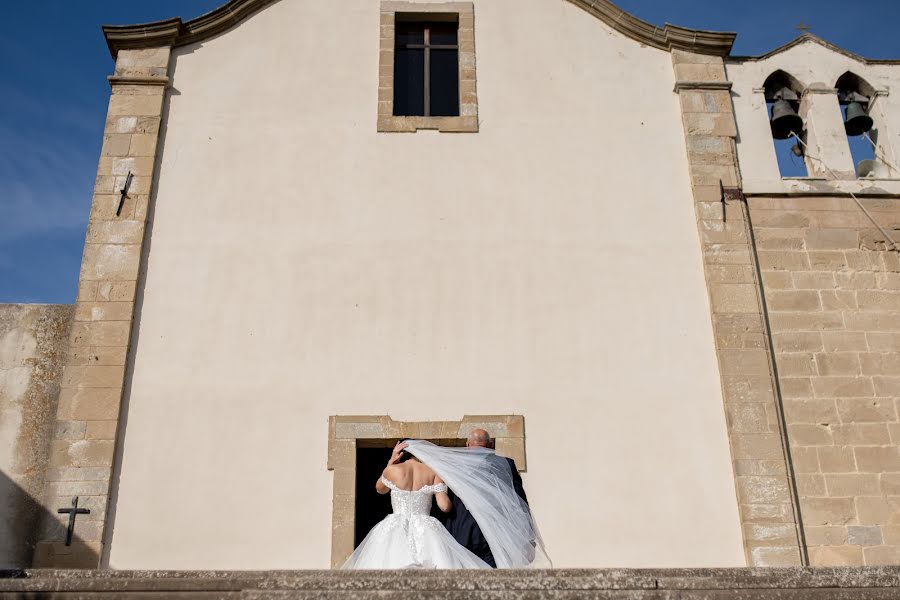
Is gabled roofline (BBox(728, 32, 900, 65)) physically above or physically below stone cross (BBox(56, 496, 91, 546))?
above

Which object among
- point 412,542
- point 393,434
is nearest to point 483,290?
point 393,434

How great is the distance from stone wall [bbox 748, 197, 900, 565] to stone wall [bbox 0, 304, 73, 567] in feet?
18.5

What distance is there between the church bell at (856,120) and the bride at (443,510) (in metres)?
4.96

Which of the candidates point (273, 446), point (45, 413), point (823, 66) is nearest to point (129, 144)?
point (45, 413)

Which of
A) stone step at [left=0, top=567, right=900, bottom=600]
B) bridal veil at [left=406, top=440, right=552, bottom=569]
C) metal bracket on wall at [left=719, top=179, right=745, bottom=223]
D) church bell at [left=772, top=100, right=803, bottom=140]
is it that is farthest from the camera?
church bell at [left=772, top=100, right=803, bottom=140]

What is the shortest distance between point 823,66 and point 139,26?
20.6ft

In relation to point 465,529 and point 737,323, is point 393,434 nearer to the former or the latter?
point 465,529

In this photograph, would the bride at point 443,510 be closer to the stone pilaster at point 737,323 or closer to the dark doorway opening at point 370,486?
the dark doorway opening at point 370,486

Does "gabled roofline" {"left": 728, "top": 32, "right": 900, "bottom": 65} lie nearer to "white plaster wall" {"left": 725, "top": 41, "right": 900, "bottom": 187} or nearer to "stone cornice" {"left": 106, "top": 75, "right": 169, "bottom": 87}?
"white plaster wall" {"left": 725, "top": 41, "right": 900, "bottom": 187}

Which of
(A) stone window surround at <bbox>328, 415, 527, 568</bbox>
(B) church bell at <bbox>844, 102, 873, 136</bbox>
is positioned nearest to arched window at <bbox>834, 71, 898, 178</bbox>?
(B) church bell at <bbox>844, 102, 873, 136</bbox>

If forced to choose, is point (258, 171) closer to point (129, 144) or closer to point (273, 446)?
point (129, 144)

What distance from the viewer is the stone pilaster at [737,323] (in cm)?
660

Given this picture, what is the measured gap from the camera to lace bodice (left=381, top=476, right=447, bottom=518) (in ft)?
17.2

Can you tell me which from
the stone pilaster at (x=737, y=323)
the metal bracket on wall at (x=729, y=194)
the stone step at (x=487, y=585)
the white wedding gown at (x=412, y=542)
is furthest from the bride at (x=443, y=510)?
the metal bracket on wall at (x=729, y=194)
